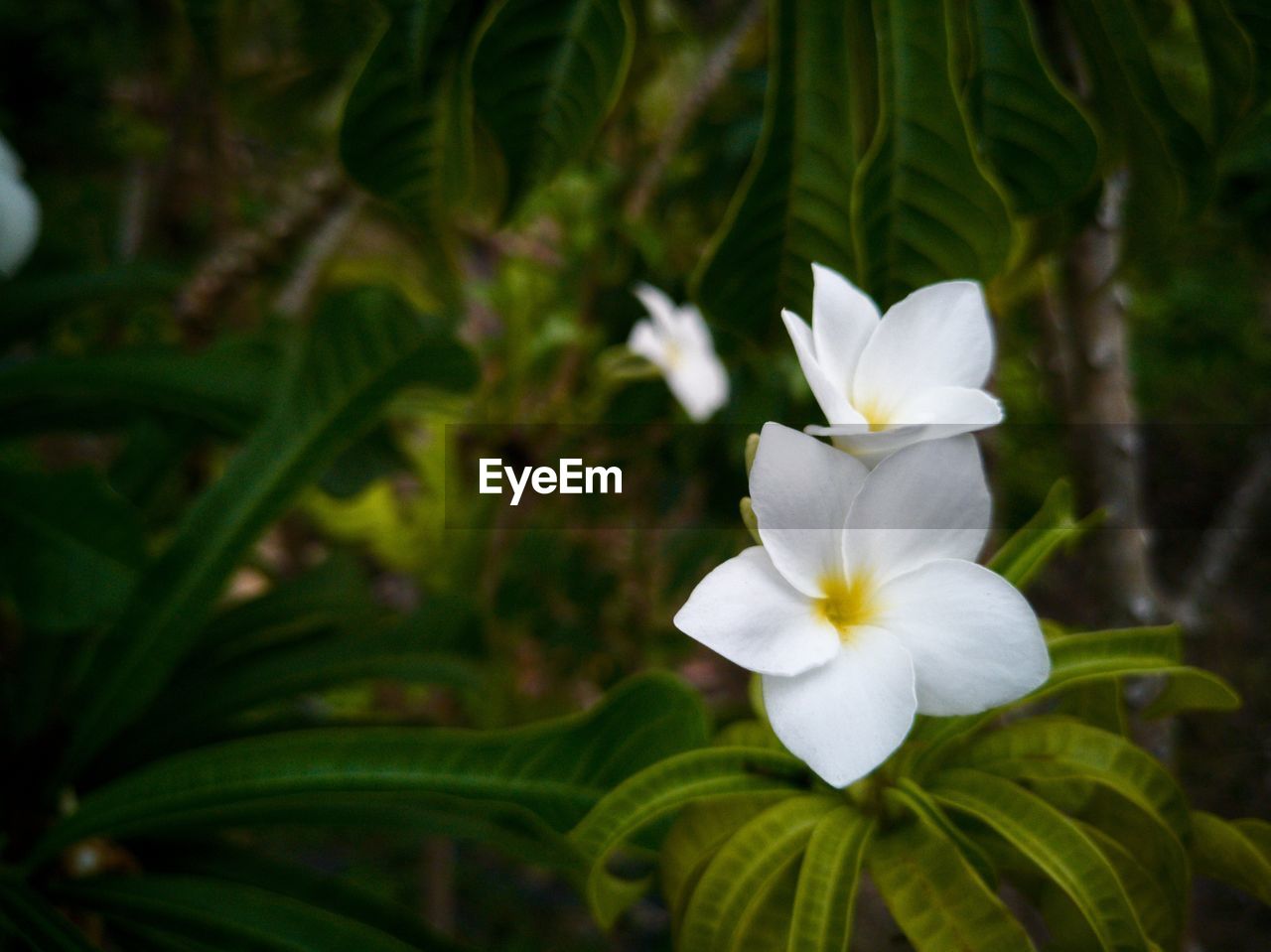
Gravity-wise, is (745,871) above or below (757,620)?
below

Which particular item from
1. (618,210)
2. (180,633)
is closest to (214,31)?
(180,633)

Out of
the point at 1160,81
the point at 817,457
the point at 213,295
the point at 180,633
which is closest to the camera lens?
the point at 817,457

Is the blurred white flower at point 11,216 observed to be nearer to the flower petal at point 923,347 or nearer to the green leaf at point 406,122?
the green leaf at point 406,122

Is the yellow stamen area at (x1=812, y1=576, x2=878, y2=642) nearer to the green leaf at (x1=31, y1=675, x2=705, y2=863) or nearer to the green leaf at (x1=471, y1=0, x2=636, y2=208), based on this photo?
the green leaf at (x1=31, y1=675, x2=705, y2=863)

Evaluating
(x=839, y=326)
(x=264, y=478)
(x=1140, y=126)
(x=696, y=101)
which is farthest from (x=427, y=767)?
(x=696, y=101)

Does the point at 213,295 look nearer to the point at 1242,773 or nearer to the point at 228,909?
the point at 228,909

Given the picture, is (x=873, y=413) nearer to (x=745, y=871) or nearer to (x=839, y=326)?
(x=839, y=326)

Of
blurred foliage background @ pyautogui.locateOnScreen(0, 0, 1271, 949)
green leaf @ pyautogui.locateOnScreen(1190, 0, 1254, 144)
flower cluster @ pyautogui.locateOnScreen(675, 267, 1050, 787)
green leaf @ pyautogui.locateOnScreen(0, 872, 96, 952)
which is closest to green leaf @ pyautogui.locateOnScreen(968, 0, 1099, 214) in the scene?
blurred foliage background @ pyautogui.locateOnScreen(0, 0, 1271, 949)
